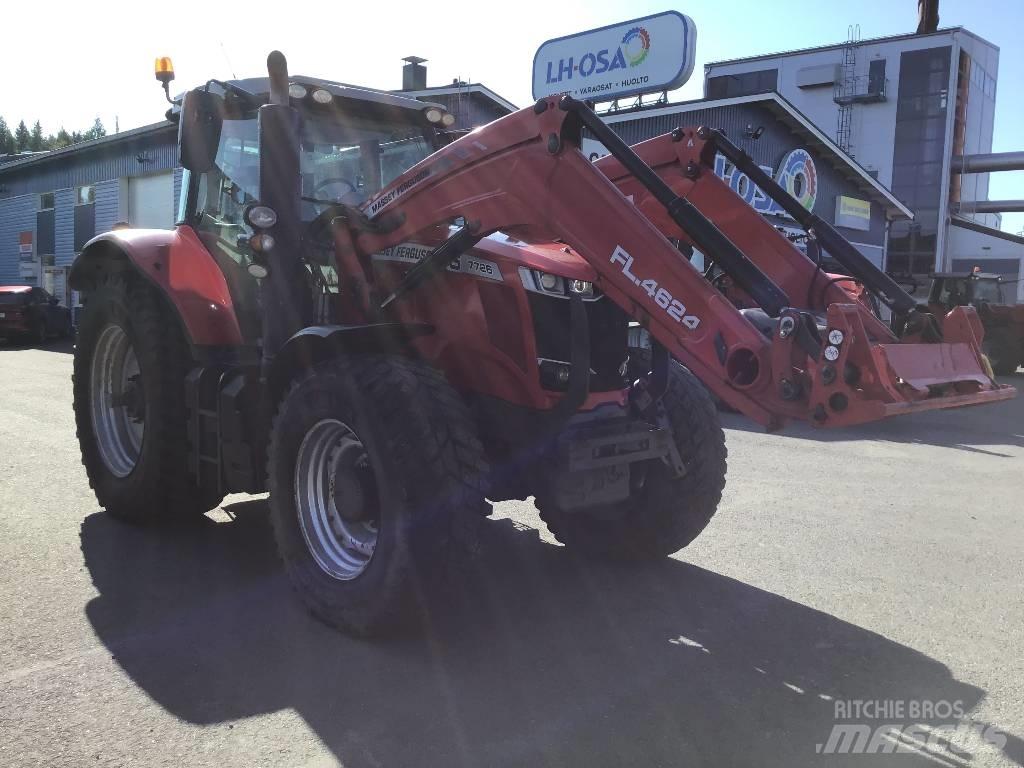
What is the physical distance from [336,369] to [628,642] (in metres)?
1.84

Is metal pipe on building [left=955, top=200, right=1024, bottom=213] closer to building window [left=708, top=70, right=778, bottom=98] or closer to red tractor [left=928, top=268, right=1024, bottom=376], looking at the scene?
building window [left=708, top=70, right=778, bottom=98]

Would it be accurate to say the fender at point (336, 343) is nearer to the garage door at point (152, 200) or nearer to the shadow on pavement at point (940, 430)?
the shadow on pavement at point (940, 430)

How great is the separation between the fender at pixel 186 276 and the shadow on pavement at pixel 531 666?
1.32m

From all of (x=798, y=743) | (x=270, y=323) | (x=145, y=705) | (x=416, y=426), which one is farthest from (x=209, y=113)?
(x=798, y=743)

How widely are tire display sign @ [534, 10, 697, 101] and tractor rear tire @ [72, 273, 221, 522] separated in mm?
17496

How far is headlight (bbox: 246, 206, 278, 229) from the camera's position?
455 centimetres

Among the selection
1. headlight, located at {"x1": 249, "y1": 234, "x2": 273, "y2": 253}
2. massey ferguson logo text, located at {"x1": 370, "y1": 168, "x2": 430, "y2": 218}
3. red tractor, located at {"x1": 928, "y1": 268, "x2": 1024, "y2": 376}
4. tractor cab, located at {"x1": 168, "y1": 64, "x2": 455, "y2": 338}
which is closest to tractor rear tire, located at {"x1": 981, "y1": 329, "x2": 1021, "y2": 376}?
red tractor, located at {"x1": 928, "y1": 268, "x2": 1024, "y2": 376}

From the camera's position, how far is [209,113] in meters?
4.98

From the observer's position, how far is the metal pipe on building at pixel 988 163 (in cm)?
4403

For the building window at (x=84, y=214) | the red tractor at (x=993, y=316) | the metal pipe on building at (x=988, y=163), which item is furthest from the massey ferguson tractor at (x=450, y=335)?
the metal pipe on building at (x=988, y=163)

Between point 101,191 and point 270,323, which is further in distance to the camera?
point 101,191

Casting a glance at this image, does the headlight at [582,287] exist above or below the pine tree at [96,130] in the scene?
below

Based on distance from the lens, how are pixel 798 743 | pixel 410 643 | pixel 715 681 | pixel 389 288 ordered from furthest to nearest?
pixel 389 288
pixel 410 643
pixel 715 681
pixel 798 743

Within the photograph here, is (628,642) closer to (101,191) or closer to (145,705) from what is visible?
(145,705)
